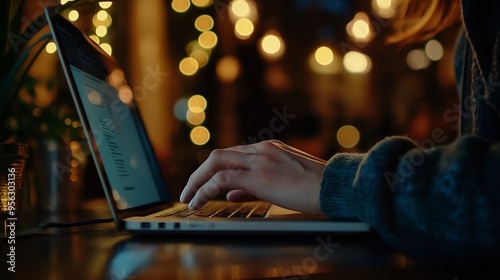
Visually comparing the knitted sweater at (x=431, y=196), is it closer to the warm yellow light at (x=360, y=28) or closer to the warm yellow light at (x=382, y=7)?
the warm yellow light at (x=382, y=7)

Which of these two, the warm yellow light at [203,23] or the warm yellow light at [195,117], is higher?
the warm yellow light at [203,23]

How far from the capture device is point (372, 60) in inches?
126

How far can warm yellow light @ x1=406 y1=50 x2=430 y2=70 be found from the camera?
320 cm

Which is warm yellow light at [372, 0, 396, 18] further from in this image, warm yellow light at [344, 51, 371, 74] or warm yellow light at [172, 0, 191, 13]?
warm yellow light at [172, 0, 191, 13]

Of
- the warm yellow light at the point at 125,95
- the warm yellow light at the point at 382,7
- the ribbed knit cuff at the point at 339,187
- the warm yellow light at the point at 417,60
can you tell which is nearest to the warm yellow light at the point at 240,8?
the warm yellow light at the point at 382,7

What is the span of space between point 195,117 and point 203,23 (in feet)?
1.80

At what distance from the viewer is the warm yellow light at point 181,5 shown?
2840mm

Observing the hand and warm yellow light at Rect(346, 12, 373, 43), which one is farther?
warm yellow light at Rect(346, 12, 373, 43)

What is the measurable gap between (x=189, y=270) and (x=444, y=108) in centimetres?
312

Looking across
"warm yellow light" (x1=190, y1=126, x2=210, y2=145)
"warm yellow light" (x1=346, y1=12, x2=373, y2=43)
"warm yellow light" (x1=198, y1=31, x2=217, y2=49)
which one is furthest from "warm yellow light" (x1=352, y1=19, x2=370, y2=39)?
"warm yellow light" (x1=190, y1=126, x2=210, y2=145)

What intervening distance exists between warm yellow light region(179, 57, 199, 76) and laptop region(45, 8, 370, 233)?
1847 millimetres

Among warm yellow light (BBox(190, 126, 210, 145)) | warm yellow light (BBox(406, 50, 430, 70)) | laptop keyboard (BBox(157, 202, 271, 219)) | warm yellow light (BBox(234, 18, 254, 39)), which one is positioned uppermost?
warm yellow light (BBox(234, 18, 254, 39))

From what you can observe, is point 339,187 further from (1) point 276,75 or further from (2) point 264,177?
(1) point 276,75

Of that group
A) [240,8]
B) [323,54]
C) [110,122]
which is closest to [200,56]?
[240,8]
